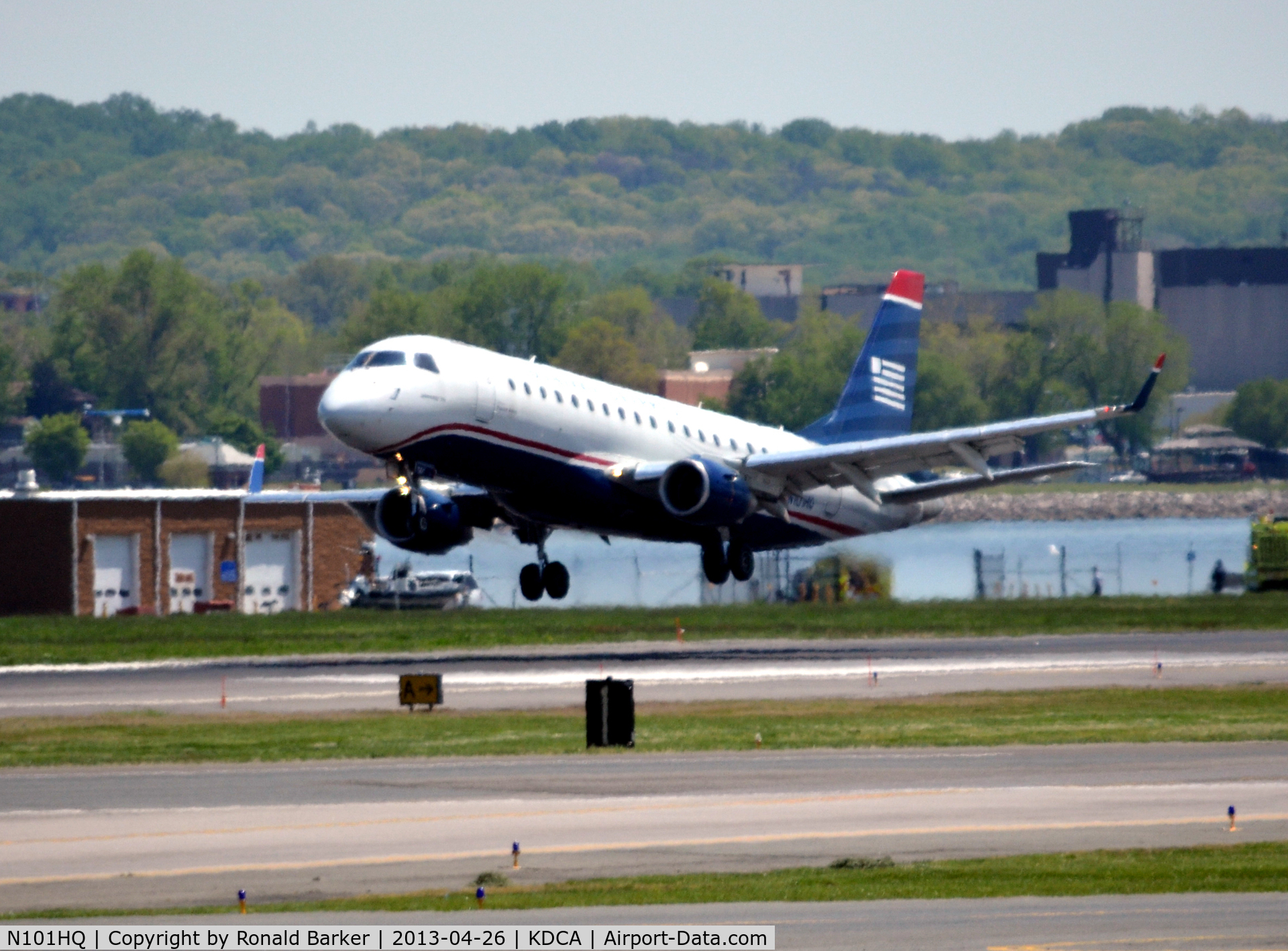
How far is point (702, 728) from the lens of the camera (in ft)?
121

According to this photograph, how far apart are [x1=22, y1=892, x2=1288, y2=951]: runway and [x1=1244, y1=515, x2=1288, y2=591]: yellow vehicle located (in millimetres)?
55871

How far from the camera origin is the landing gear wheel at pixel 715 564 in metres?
50.4

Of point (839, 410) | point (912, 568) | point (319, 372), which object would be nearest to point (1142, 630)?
point (839, 410)

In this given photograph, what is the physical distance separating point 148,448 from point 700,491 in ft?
375

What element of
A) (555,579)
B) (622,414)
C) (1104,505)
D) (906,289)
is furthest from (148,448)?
(622,414)

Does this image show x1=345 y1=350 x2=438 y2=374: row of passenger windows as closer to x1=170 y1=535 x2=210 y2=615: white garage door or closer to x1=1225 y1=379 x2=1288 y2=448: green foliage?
x1=170 y1=535 x2=210 y2=615: white garage door

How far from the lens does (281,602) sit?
76812 millimetres

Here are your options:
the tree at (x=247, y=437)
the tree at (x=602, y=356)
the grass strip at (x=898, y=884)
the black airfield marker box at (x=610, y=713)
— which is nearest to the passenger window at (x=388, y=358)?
the black airfield marker box at (x=610, y=713)

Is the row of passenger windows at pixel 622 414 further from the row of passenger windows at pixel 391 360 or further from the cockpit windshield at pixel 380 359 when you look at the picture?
the cockpit windshield at pixel 380 359

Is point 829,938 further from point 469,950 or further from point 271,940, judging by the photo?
point 271,940

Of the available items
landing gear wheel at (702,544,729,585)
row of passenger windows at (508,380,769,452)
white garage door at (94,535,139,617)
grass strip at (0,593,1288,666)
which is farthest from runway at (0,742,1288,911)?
white garage door at (94,535,139,617)

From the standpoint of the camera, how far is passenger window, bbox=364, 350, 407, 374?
144ft

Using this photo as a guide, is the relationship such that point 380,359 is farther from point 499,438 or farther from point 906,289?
point 906,289

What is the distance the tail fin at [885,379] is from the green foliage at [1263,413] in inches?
4392
